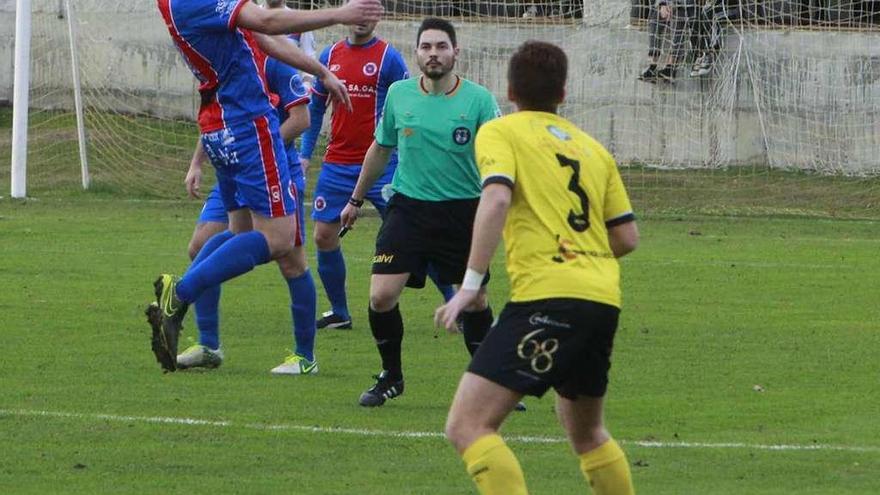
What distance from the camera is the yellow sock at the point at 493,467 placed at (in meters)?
5.65

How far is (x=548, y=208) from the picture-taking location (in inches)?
230

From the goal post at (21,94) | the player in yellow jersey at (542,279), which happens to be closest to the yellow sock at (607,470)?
the player in yellow jersey at (542,279)

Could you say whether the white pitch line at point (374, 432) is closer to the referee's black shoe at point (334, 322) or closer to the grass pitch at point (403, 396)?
the grass pitch at point (403, 396)

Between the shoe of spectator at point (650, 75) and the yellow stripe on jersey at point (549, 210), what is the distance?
17.0 m

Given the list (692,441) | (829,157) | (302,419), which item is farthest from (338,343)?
(829,157)

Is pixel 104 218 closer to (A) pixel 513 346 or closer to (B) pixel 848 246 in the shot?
(B) pixel 848 246

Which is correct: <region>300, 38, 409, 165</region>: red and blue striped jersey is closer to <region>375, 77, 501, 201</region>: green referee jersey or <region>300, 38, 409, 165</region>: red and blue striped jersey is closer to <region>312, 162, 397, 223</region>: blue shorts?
<region>312, 162, 397, 223</region>: blue shorts

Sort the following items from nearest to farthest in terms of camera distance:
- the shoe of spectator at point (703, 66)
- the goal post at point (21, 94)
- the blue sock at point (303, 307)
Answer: the blue sock at point (303, 307) < the goal post at point (21, 94) < the shoe of spectator at point (703, 66)

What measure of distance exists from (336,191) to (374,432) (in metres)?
4.26

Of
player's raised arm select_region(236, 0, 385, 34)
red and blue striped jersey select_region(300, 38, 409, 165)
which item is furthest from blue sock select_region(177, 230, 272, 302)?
red and blue striped jersey select_region(300, 38, 409, 165)

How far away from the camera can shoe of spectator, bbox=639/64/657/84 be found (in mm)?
22766

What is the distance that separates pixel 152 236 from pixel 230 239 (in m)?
8.34

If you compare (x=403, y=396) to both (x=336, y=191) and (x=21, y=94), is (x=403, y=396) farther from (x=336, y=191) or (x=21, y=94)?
(x=21, y=94)

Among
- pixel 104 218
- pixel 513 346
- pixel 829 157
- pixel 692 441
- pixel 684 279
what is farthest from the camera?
pixel 829 157
